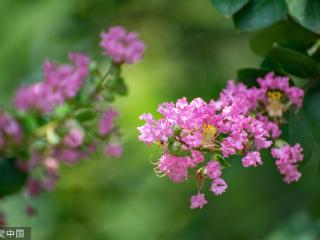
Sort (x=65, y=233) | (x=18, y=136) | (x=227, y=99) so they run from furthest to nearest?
(x=65, y=233), (x=227, y=99), (x=18, y=136)

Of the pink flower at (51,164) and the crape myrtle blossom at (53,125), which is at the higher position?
the crape myrtle blossom at (53,125)

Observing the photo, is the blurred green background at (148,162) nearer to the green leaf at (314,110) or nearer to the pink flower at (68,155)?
the green leaf at (314,110)

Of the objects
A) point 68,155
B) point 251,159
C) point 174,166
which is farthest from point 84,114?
point 251,159

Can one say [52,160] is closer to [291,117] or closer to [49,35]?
[291,117]

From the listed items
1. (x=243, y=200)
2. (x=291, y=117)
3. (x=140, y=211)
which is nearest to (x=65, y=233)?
(x=140, y=211)

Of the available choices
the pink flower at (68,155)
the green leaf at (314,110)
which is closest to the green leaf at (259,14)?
the green leaf at (314,110)

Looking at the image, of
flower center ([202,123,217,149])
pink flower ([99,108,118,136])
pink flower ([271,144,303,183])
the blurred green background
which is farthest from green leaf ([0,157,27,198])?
the blurred green background
